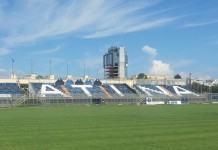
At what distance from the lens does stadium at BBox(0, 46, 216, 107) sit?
10306cm

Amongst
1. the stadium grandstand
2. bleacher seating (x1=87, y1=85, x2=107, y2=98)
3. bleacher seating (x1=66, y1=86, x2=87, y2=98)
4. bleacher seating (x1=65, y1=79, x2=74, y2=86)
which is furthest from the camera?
bleacher seating (x1=65, y1=79, x2=74, y2=86)

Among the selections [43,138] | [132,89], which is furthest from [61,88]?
[43,138]

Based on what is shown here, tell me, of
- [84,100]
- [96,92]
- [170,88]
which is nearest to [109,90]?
[96,92]

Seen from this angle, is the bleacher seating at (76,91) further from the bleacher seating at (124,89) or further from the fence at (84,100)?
the bleacher seating at (124,89)

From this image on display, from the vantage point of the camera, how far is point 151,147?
18.3 metres

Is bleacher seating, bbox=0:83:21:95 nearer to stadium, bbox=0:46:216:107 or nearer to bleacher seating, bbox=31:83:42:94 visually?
stadium, bbox=0:46:216:107

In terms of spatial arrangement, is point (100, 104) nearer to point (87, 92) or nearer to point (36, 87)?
point (87, 92)

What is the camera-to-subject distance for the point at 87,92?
11806 centimetres

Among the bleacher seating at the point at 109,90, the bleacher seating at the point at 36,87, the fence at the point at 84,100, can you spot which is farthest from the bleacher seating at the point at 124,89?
the bleacher seating at the point at 36,87

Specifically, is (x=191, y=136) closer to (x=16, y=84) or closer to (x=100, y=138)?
(x=100, y=138)

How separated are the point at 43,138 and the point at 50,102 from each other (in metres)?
83.2

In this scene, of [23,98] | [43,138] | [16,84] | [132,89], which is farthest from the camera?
[132,89]

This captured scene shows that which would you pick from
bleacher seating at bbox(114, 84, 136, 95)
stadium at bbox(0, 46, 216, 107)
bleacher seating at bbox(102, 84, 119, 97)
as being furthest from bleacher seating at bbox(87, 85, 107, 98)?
bleacher seating at bbox(114, 84, 136, 95)

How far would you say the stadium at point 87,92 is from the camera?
10306cm
